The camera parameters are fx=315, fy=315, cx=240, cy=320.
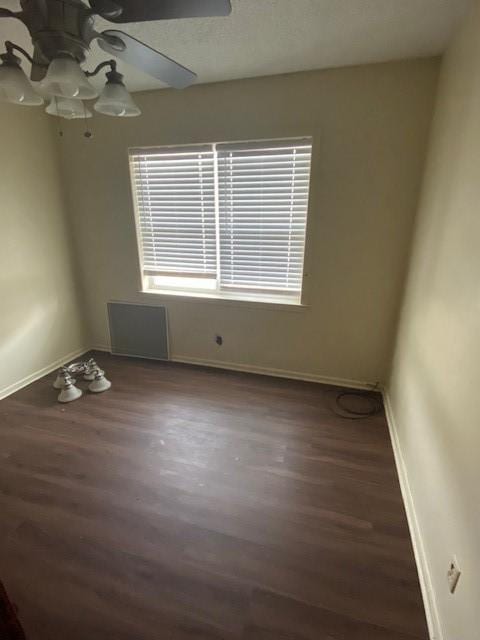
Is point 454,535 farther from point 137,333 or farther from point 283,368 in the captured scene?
point 137,333

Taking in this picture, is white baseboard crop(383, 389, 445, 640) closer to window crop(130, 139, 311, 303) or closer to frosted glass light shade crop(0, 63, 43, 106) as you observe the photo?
window crop(130, 139, 311, 303)

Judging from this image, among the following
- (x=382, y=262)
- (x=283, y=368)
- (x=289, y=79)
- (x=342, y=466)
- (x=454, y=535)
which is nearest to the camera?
(x=454, y=535)

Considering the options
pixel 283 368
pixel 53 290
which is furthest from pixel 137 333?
pixel 283 368

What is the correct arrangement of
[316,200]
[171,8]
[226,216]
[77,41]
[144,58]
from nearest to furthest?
[171,8] < [77,41] < [144,58] < [316,200] < [226,216]

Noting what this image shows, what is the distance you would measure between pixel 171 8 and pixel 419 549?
2349mm

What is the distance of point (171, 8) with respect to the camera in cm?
106

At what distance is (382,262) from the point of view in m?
2.44

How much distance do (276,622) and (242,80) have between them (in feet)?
10.3

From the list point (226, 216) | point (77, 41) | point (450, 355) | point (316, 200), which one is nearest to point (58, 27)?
point (77, 41)

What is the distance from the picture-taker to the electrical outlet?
105cm

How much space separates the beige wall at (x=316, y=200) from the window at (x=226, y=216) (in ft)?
0.35

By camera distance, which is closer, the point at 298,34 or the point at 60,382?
the point at 298,34

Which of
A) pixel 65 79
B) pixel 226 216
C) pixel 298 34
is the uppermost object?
pixel 298 34

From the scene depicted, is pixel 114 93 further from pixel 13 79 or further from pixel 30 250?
pixel 30 250
